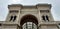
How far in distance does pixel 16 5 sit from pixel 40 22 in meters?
6.14

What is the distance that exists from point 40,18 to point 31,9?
3.05 m

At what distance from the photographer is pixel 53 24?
2389 cm

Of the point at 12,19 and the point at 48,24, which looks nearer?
the point at 48,24

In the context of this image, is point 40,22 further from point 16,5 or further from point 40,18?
point 16,5

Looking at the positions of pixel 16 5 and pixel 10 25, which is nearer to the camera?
pixel 10 25

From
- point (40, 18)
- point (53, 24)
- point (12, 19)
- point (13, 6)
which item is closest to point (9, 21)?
point (12, 19)

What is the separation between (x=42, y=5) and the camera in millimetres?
27359

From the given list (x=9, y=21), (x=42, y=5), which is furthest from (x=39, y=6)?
(x=9, y=21)

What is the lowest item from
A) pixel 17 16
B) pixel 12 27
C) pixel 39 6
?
pixel 12 27

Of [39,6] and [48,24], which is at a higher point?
[39,6]

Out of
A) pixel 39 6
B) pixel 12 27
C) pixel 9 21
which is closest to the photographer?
pixel 12 27

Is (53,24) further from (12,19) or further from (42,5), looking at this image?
(12,19)

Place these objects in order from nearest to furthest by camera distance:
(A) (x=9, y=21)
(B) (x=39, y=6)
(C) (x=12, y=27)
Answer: (C) (x=12, y=27) → (A) (x=9, y=21) → (B) (x=39, y=6)

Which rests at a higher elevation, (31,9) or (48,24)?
(31,9)
